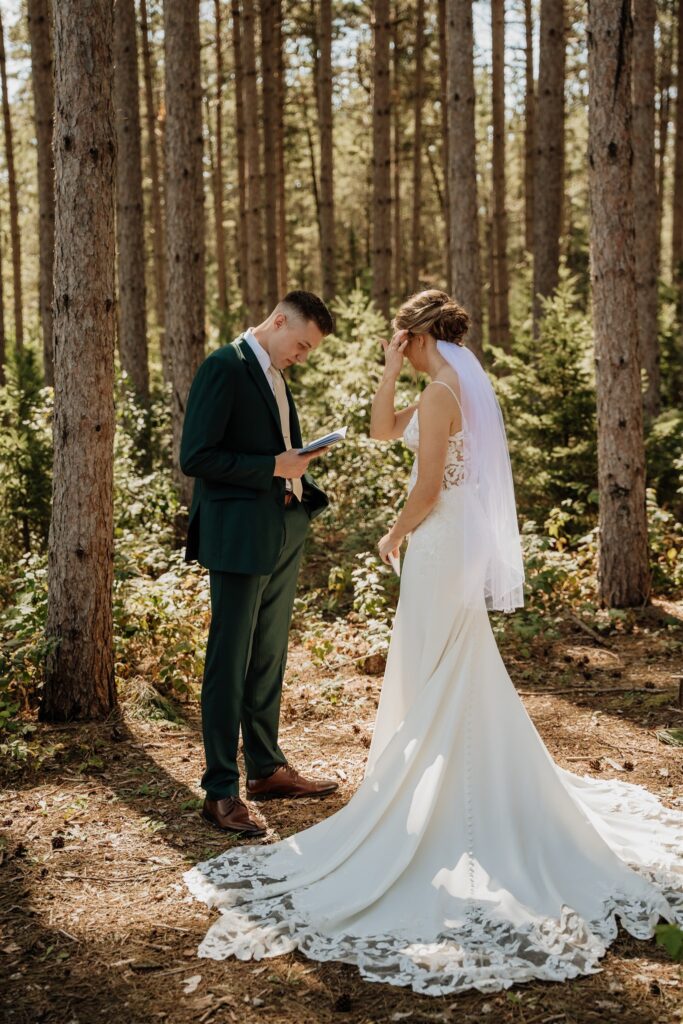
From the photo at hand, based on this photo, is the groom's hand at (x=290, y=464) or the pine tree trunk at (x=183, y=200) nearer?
the groom's hand at (x=290, y=464)

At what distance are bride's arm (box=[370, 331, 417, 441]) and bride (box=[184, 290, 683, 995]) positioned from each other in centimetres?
1

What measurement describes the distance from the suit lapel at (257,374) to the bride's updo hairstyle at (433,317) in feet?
2.56

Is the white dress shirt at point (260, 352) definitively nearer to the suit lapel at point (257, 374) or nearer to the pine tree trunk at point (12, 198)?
the suit lapel at point (257, 374)

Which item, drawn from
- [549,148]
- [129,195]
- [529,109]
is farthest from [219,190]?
[549,148]

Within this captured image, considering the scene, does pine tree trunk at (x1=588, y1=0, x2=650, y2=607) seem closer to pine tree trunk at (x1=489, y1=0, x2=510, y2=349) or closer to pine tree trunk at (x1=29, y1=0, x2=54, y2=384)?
pine tree trunk at (x1=29, y1=0, x2=54, y2=384)

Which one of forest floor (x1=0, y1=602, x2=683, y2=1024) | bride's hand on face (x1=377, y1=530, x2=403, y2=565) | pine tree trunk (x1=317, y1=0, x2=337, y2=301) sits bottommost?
forest floor (x1=0, y1=602, x2=683, y2=1024)

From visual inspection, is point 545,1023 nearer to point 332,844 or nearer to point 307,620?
point 332,844

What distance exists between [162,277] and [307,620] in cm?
1824

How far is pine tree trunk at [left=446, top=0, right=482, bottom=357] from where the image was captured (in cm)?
1075

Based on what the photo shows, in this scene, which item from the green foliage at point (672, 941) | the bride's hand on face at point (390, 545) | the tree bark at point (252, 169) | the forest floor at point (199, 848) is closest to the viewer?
the green foliage at point (672, 941)

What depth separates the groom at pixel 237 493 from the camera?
186 inches

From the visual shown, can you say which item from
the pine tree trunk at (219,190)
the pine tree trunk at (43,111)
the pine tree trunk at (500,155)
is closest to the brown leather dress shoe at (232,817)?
the pine tree trunk at (43,111)

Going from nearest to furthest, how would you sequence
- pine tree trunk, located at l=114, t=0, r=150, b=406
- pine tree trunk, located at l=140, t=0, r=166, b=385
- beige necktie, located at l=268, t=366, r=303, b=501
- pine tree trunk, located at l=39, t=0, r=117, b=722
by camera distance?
beige necktie, located at l=268, t=366, r=303, b=501, pine tree trunk, located at l=39, t=0, r=117, b=722, pine tree trunk, located at l=114, t=0, r=150, b=406, pine tree trunk, located at l=140, t=0, r=166, b=385

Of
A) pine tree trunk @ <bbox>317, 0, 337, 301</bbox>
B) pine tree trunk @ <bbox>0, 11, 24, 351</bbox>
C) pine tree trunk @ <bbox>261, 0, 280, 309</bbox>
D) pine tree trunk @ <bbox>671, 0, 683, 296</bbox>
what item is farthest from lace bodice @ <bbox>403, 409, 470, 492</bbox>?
pine tree trunk @ <bbox>671, 0, 683, 296</bbox>
